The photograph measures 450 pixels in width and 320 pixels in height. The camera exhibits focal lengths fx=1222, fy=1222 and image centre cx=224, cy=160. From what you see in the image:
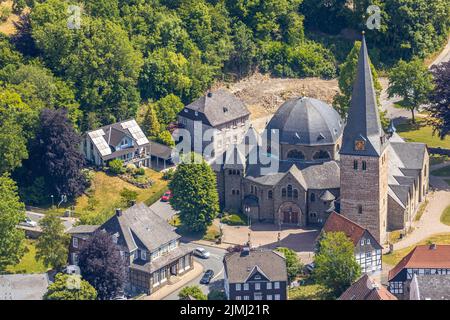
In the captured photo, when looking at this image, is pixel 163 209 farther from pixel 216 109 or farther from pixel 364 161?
pixel 364 161

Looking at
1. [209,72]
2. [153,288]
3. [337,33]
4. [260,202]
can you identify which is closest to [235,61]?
[209,72]

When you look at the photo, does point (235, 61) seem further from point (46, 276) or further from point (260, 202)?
point (46, 276)

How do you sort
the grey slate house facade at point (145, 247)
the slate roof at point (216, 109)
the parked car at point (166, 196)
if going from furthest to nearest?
the slate roof at point (216, 109) → the parked car at point (166, 196) → the grey slate house facade at point (145, 247)

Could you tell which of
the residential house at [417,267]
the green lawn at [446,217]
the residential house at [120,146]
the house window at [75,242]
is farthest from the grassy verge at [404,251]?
the residential house at [120,146]

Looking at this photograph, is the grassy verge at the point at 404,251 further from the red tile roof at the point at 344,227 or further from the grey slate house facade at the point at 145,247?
the grey slate house facade at the point at 145,247

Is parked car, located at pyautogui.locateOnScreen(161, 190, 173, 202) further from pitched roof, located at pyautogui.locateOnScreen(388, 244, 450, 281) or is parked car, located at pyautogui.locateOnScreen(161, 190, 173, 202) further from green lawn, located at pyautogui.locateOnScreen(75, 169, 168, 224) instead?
→ pitched roof, located at pyautogui.locateOnScreen(388, 244, 450, 281)

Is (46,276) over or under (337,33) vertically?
under
